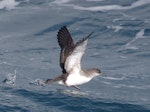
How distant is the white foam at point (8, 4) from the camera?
22656 mm

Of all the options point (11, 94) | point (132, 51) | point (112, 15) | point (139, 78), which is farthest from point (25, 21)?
point (11, 94)

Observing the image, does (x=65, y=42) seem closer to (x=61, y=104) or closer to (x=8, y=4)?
(x=61, y=104)

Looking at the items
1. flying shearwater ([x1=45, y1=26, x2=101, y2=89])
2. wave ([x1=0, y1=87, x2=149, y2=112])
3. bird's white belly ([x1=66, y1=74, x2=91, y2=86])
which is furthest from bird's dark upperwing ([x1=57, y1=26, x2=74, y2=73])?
wave ([x1=0, y1=87, x2=149, y2=112])

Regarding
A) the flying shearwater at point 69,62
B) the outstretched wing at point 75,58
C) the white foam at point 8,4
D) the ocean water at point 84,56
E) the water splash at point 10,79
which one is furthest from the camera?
the white foam at point 8,4

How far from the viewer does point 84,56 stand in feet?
56.1

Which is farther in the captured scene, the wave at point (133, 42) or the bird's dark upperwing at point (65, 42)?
the wave at point (133, 42)

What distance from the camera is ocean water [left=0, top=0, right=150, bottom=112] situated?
40.7 ft

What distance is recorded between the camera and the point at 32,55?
17.0m

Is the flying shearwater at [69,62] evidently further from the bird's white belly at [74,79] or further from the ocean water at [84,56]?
the ocean water at [84,56]

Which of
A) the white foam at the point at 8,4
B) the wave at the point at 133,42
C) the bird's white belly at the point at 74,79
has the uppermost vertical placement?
the white foam at the point at 8,4

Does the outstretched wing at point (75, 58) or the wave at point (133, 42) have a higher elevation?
the outstretched wing at point (75, 58)

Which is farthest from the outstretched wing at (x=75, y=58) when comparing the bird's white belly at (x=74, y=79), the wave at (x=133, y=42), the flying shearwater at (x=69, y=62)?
the wave at (x=133, y=42)

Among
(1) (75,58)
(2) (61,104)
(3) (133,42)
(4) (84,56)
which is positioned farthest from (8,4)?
(2) (61,104)

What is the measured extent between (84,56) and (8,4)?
6962 millimetres
